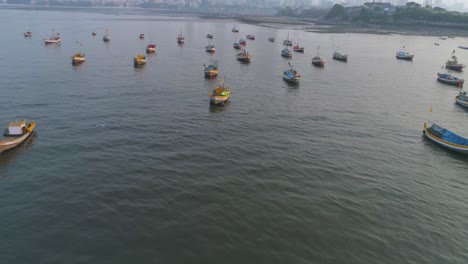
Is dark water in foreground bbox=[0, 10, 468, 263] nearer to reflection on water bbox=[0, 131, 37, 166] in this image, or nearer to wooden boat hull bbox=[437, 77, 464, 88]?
reflection on water bbox=[0, 131, 37, 166]

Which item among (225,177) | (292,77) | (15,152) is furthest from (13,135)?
(292,77)

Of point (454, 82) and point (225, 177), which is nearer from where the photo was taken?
point (225, 177)

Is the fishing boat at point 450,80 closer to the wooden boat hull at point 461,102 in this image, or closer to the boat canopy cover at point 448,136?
the wooden boat hull at point 461,102

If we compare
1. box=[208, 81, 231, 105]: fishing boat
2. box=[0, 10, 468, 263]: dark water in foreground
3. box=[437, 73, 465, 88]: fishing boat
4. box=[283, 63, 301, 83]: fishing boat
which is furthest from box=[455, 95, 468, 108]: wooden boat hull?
box=[208, 81, 231, 105]: fishing boat

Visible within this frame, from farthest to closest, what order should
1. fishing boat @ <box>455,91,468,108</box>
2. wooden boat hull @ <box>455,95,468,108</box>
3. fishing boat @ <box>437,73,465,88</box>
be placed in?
fishing boat @ <box>437,73,465,88</box> < fishing boat @ <box>455,91,468,108</box> < wooden boat hull @ <box>455,95,468,108</box>

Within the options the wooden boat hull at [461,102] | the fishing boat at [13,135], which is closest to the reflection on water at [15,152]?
the fishing boat at [13,135]

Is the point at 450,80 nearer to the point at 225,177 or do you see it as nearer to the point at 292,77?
the point at 292,77
